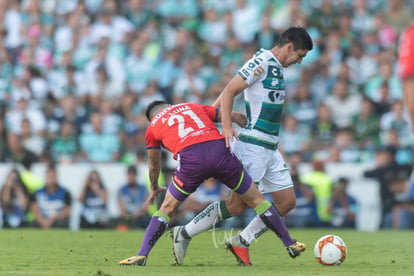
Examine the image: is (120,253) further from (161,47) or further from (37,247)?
(161,47)

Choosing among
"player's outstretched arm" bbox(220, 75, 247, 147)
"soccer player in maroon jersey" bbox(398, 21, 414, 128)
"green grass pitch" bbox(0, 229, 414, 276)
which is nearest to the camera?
"soccer player in maroon jersey" bbox(398, 21, 414, 128)

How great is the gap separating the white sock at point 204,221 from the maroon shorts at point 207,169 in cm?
72

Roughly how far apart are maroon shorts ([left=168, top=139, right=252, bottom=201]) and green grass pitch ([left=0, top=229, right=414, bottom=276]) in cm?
80

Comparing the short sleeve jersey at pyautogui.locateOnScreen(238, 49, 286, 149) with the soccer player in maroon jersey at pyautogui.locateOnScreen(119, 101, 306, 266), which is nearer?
the soccer player in maroon jersey at pyautogui.locateOnScreen(119, 101, 306, 266)

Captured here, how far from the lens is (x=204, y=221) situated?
1063 cm

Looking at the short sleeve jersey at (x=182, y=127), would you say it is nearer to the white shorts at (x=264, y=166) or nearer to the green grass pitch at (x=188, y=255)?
the white shorts at (x=264, y=166)

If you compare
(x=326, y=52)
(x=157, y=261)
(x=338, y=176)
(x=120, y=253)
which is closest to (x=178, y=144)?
(x=157, y=261)

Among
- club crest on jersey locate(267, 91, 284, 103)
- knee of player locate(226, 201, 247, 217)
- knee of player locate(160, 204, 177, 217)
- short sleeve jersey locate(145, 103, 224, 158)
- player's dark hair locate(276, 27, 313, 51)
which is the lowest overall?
knee of player locate(226, 201, 247, 217)

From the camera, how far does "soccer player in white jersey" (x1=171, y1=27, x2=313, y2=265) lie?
10.4 metres

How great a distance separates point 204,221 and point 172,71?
1133cm

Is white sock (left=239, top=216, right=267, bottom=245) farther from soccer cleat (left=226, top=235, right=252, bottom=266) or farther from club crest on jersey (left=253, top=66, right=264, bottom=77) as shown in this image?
club crest on jersey (left=253, top=66, right=264, bottom=77)

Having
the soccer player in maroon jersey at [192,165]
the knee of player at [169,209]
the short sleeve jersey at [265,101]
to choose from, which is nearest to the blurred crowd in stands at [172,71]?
the short sleeve jersey at [265,101]

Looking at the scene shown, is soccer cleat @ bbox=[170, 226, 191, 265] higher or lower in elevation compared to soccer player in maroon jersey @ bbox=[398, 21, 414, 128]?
lower

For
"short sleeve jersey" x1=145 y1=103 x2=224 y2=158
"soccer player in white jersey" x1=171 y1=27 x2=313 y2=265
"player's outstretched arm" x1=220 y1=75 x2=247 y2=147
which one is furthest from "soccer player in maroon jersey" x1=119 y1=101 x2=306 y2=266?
"soccer player in white jersey" x1=171 y1=27 x2=313 y2=265
